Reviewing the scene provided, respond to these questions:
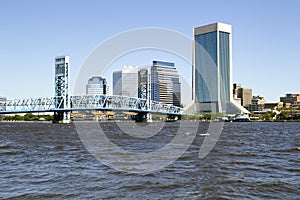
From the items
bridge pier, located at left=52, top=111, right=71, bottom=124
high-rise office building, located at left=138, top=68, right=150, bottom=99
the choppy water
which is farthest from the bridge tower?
the choppy water

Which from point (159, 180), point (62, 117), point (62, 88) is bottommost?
point (159, 180)

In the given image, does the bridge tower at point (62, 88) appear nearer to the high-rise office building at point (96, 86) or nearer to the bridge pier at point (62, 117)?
the bridge pier at point (62, 117)

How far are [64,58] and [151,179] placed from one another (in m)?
115

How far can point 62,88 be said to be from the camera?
13175cm

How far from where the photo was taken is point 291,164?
23.1 m

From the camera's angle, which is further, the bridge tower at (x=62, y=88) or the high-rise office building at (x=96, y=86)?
the high-rise office building at (x=96, y=86)

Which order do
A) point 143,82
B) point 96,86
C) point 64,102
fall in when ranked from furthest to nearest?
point 143,82 < point 96,86 < point 64,102

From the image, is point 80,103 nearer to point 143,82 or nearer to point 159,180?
point 143,82

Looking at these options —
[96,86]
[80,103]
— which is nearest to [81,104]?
[80,103]

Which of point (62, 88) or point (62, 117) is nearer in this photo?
point (62, 117)

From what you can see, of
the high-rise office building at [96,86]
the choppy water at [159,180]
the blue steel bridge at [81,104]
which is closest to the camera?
the choppy water at [159,180]

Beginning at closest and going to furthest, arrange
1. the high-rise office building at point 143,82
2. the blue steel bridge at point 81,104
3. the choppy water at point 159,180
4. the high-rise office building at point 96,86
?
the choppy water at point 159,180 < the blue steel bridge at point 81,104 < the high-rise office building at point 96,86 < the high-rise office building at point 143,82

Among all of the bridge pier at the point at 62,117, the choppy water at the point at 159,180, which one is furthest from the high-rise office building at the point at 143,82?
the choppy water at the point at 159,180

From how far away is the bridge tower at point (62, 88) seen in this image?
12825 cm
